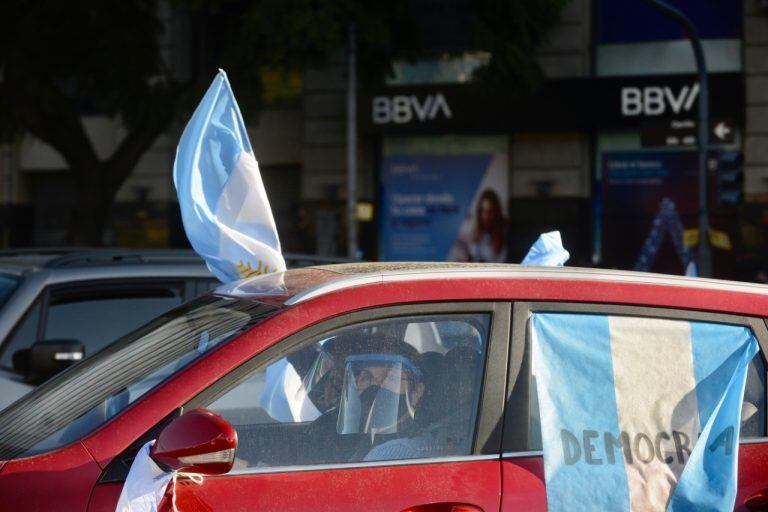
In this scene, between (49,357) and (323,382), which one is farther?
(49,357)

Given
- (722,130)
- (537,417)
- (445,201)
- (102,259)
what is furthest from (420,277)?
(445,201)

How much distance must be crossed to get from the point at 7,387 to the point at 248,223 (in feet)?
6.02

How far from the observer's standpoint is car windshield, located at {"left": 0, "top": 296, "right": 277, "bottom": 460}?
2.88m

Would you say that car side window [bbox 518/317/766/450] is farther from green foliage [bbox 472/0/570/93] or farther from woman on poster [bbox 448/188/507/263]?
woman on poster [bbox 448/188/507/263]

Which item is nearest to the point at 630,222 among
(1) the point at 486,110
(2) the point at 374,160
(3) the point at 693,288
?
(1) the point at 486,110

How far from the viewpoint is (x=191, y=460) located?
2.56 meters

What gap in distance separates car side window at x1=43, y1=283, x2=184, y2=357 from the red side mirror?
319 cm

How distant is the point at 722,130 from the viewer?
1549 centimetres

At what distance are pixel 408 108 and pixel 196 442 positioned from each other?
1891 centimetres

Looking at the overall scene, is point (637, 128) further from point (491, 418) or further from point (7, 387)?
point (491, 418)

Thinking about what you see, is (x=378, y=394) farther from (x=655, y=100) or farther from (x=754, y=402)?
(x=655, y=100)

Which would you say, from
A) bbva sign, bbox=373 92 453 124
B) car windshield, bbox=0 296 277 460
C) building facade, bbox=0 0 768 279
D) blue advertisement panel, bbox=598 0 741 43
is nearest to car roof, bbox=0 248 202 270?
car windshield, bbox=0 296 277 460

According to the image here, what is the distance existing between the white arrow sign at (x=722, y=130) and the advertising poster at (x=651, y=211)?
450 cm

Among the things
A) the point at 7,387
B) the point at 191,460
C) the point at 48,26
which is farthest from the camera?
the point at 48,26
